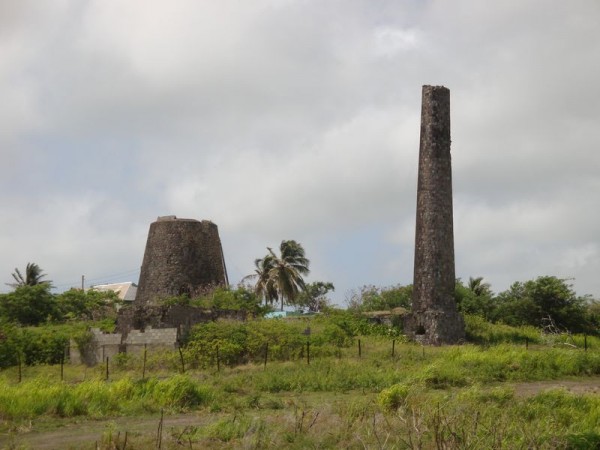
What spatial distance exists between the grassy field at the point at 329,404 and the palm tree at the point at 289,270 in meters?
23.7

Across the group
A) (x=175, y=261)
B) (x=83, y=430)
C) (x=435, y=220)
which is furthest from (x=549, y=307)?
(x=83, y=430)

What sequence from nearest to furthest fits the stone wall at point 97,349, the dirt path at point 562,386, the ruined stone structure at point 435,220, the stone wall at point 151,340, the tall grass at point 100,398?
the tall grass at point 100,398 → the dirt path at point 562,386 → the stone wall at point 151,340 → the stone wall at point 97,349 → the ruined stone structure at point 435,220

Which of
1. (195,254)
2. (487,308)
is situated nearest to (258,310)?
(195,254)

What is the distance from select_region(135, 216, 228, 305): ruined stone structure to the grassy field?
35.9 ft

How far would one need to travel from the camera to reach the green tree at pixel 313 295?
45.4m

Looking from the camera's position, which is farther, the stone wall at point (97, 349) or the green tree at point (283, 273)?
the green tree at point (283, 273)

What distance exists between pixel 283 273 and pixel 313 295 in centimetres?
740

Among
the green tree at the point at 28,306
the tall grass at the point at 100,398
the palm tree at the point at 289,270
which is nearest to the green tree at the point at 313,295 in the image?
the palm tree at the point at 289,270

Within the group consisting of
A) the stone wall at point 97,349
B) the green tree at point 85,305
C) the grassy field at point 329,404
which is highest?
the green tree at point 85,305

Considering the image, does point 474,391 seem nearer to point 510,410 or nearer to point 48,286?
point 510,410

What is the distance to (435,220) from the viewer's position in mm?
25812

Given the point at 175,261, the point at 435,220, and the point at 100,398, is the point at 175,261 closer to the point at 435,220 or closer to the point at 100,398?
the point at 435,220

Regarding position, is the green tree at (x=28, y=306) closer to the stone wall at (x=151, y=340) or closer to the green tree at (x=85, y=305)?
the green tree at (x=85, y=305)

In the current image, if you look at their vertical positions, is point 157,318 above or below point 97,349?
above
